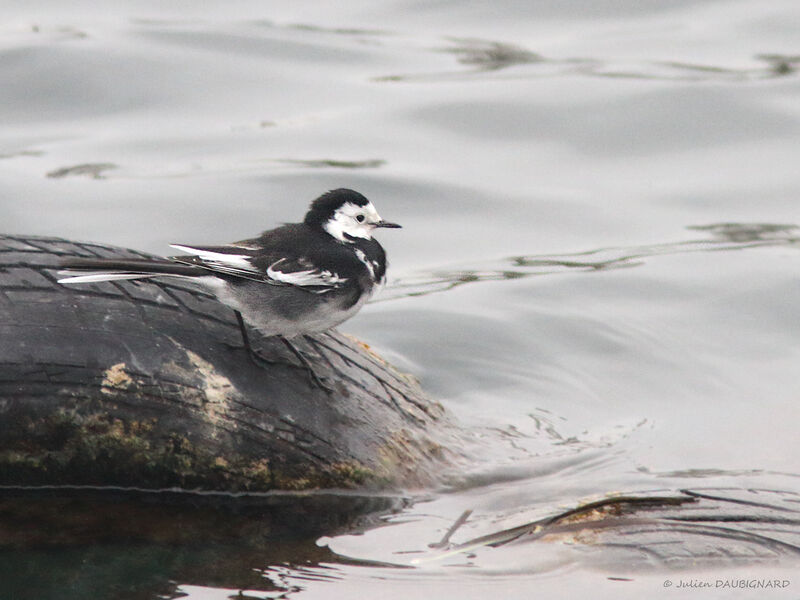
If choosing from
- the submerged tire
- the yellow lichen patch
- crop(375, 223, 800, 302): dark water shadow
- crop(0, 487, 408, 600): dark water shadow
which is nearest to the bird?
the submerged tire

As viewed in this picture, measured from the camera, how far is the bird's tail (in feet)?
17.5

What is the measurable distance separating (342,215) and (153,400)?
1.56 meters

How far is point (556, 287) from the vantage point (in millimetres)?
9703

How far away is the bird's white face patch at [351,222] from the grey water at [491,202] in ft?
4.30

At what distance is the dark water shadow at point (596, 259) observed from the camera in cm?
970

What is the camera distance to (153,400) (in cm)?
541

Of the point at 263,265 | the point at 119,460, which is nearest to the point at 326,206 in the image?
the point at 263,265

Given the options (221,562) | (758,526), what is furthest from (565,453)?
(221,562)

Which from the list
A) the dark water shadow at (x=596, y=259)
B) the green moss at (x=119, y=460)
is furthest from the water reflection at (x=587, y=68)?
the green moss at (x=119, y=460)

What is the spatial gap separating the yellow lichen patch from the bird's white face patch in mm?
1456

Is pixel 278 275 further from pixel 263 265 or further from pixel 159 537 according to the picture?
pixel 159 537

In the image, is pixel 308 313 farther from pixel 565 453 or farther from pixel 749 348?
pixel 749 348

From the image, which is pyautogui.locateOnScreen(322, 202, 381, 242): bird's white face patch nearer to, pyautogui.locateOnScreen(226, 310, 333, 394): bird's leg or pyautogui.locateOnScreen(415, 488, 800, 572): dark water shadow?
pyautogui.locateOnScreen(226, 310, 333, 394): bird's leg

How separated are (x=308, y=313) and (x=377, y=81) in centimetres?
889
